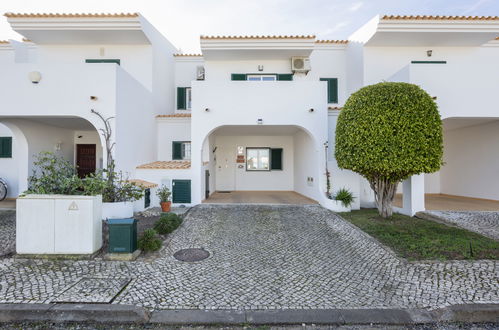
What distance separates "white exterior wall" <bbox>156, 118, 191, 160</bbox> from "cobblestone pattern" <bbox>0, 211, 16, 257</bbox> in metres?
5.38

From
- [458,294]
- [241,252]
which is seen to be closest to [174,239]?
[241,252]

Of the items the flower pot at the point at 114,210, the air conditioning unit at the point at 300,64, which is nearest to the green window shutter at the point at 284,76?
the air conditioning unit at the point at 300,64

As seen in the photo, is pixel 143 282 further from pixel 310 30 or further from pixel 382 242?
pixel 310 30

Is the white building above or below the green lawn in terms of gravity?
above

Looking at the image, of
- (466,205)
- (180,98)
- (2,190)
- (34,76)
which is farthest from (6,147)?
(466,205)

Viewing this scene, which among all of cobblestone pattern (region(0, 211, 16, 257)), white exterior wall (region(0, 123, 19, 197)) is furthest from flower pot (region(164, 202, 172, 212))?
white exterior wall (region(0, 123, 19, 197))

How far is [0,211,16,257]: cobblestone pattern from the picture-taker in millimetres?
4949

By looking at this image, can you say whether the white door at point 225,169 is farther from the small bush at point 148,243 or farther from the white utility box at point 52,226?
the white utility box at point 52,226

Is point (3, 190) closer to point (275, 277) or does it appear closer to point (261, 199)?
point (261, 199)

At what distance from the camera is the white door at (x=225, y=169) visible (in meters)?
13.2

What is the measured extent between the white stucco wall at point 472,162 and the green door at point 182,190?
12.5 m

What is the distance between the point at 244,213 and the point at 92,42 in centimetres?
1046

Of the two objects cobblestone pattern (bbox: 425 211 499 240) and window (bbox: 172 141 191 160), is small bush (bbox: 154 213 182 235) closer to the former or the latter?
window (bbox: 172 141 191 160)

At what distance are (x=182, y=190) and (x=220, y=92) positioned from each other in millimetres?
4077
